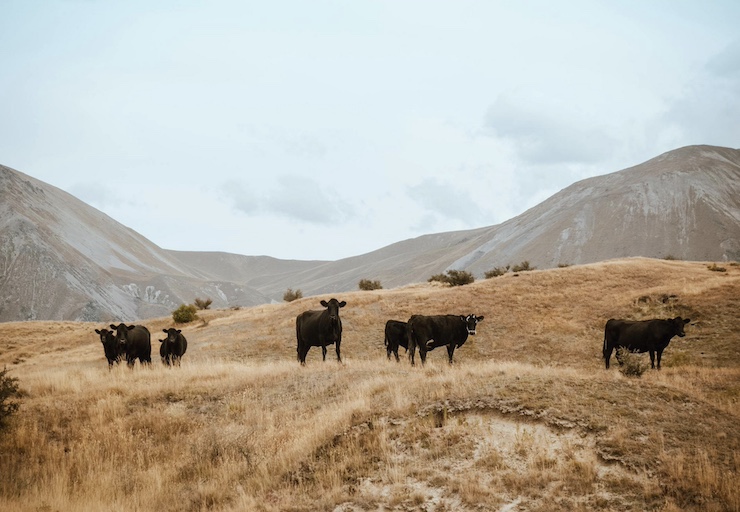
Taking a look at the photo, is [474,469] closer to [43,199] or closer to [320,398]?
[320,398]

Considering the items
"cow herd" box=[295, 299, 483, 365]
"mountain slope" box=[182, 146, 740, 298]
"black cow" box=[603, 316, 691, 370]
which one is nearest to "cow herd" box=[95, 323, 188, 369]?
"cow herd" box=[295, 299, 483, 365]

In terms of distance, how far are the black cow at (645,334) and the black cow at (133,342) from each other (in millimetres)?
19227

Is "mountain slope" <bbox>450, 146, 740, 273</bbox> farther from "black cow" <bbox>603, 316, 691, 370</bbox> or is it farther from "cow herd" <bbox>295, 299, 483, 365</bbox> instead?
"cow herd" <bbox>295, 299, 483, 365</bbox>

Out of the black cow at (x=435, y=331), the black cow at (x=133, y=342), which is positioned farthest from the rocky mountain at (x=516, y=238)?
the black cow at (x=435, y=331)

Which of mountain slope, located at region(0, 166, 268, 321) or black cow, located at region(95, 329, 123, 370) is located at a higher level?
mountain slope, located at region(0, 166, 268, 321)

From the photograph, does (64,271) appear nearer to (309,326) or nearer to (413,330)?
(309,326)

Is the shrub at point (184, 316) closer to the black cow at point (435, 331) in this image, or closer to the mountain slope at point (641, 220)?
the black cow at point (435, 331)

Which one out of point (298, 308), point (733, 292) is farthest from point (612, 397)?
point (298, 308)

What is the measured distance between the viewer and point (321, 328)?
1995cm

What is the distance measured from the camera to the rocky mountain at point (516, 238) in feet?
337

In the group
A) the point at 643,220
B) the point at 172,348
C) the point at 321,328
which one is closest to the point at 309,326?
the point at 321,328

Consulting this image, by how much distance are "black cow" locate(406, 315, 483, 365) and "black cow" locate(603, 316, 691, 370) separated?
605cm

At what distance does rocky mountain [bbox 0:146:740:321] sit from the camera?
103 metres

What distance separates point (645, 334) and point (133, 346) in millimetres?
20683
